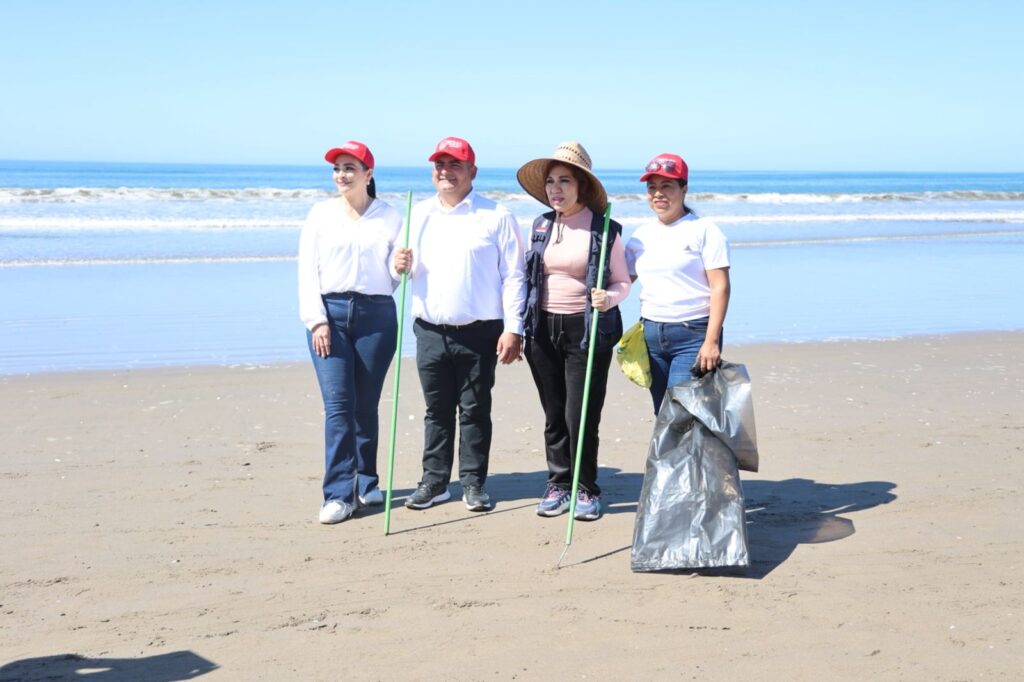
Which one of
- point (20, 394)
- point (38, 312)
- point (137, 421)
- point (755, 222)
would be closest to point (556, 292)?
point (137, 421)

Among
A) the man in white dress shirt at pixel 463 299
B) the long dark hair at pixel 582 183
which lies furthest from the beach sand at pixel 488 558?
the long dark hair at pixel 582 183

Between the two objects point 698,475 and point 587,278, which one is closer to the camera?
point 698,475

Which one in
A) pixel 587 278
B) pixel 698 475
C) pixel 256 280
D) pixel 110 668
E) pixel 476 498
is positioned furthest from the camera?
pixel 256 280

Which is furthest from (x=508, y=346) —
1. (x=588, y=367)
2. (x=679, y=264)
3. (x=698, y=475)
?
(x=698, y=475)

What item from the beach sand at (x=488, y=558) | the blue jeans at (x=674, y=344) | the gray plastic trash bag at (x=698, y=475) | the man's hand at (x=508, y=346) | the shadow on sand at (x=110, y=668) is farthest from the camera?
the man's hand at (x=508, y=346)

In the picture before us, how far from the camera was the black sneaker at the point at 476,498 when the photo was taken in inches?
187

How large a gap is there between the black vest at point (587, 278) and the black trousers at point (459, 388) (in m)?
0.23

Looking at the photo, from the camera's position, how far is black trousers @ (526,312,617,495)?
4.53m

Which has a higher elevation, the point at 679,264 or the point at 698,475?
the point at 679,264

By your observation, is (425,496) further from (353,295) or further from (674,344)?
(674,344)

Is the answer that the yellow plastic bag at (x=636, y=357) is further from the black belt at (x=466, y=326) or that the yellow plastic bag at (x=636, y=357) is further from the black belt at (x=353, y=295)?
the black belt at (x=353, y=295)

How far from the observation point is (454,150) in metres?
4.47

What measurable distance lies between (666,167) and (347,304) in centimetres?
147

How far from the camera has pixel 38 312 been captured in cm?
998
